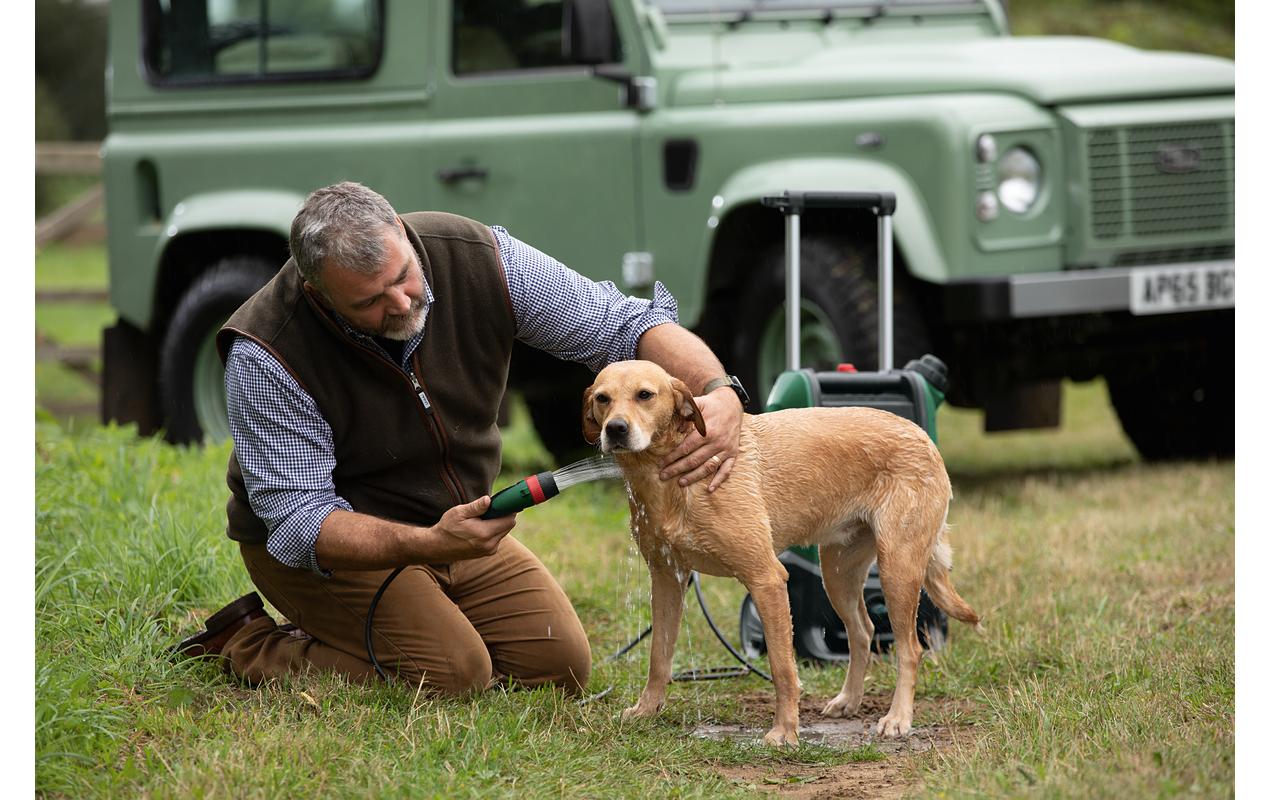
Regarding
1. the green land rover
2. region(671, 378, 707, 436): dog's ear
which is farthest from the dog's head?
the green land rover

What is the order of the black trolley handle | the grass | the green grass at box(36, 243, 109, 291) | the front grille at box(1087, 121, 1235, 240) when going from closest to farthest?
the grass < the black trolley handle < the front grille at box(1087, 121, 1235, 240) < the green grass at box(36, 243, 109, 291)

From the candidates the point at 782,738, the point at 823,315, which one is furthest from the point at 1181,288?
the point at 782,738

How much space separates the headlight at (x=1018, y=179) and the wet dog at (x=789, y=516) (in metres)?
2.40

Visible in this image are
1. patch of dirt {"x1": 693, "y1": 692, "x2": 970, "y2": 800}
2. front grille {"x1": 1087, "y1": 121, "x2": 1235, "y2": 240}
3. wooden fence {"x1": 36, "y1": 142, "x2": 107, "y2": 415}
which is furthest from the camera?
wooden fence {"x1": 36, "y1": 142, "x2": 107, "y2": 415}

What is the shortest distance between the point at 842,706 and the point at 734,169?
9.90ft

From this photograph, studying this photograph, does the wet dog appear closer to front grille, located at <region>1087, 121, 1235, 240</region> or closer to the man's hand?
the man's hand

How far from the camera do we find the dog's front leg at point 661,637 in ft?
13.5

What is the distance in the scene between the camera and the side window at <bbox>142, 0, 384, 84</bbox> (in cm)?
732

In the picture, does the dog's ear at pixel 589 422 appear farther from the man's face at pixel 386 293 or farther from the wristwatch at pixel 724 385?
the man's face at pixel 386 293

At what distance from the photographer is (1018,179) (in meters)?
6.35

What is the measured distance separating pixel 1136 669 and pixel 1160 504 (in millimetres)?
2583

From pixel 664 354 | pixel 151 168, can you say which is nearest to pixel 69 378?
pixel 151 168

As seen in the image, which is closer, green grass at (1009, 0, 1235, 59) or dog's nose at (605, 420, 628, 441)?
dog's nose at (605, 420, 628, 441)

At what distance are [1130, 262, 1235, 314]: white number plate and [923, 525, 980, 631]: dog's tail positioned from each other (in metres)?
2.52
